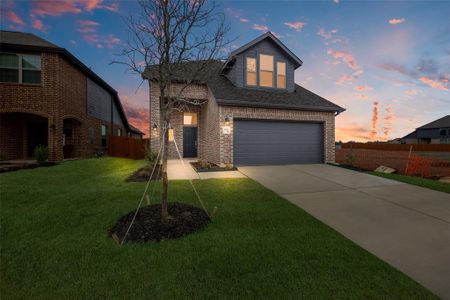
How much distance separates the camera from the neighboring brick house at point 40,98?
1062cm

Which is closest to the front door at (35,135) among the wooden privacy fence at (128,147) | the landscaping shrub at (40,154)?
the landscaping shrub at (40,154)

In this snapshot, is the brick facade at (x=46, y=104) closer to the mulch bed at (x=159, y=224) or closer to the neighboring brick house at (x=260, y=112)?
the neighboring brick house at (x=260, y=112)

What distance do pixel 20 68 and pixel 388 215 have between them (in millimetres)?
17246

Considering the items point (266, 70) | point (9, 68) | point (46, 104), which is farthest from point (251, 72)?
point (9, 68)

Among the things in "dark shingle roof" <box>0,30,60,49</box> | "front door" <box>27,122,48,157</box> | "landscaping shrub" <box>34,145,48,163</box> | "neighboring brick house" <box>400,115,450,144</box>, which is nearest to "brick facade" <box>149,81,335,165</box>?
"landscaping shrub" <box>34,145,48,163</box>

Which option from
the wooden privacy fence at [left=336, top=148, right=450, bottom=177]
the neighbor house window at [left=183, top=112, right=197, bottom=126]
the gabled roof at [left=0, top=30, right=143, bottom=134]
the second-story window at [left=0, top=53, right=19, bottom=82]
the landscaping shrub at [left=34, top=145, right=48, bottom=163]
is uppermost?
the gabled roof at [left=0, top=30, right=143, bottom=134]

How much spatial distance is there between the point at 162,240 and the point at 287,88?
476 inches

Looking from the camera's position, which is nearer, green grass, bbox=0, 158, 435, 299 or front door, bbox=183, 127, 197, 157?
green grass, bbox=0, 158, 435, 299

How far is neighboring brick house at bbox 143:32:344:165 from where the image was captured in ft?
34.3

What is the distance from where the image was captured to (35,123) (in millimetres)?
12992

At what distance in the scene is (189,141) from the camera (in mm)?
14594

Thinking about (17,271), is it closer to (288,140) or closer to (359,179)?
(359,179)

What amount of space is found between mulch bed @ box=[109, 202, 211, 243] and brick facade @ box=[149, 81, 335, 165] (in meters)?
5.84

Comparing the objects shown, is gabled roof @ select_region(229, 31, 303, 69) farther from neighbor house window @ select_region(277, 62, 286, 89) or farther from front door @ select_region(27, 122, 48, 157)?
front door @ select_region(27, 122, 48, 157)
